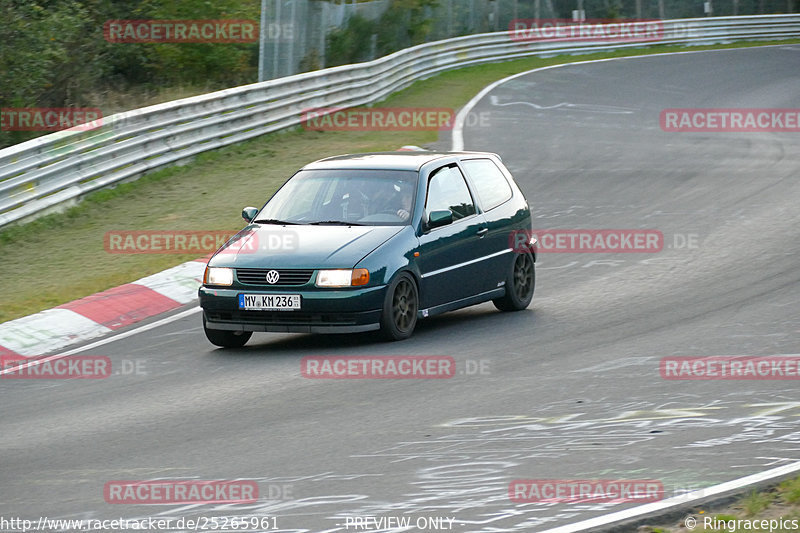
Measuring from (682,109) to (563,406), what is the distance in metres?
21.1

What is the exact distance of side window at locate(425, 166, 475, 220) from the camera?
11227 millimetres

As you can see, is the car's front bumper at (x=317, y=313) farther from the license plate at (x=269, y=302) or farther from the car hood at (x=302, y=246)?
the car hood at (x=302, y=246)

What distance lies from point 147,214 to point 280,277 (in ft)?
24.1

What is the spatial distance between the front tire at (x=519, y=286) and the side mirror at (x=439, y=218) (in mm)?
1258

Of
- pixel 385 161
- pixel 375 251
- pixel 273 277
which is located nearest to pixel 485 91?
pixel 385 161

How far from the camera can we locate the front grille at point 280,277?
10078 millimetres

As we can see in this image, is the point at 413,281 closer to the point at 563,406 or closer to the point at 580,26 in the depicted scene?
the point at 563,406

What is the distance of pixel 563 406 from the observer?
7969 millimetres

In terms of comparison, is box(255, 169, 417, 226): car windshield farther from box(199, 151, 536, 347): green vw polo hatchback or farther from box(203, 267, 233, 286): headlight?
box(203, 267, 233, 286): headlight

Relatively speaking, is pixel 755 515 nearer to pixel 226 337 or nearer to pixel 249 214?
pixel 226 337

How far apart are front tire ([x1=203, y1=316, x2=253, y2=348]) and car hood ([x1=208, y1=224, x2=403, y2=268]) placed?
578 mm

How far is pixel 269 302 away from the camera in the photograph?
10125 mm

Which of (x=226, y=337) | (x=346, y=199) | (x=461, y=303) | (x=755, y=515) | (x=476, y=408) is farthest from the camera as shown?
(x=461, y=303)

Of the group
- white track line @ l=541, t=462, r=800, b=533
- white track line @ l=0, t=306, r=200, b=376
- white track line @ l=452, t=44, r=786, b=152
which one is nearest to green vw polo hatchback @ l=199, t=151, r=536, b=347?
white track line @ l=0, t=306, r=200, b=376
